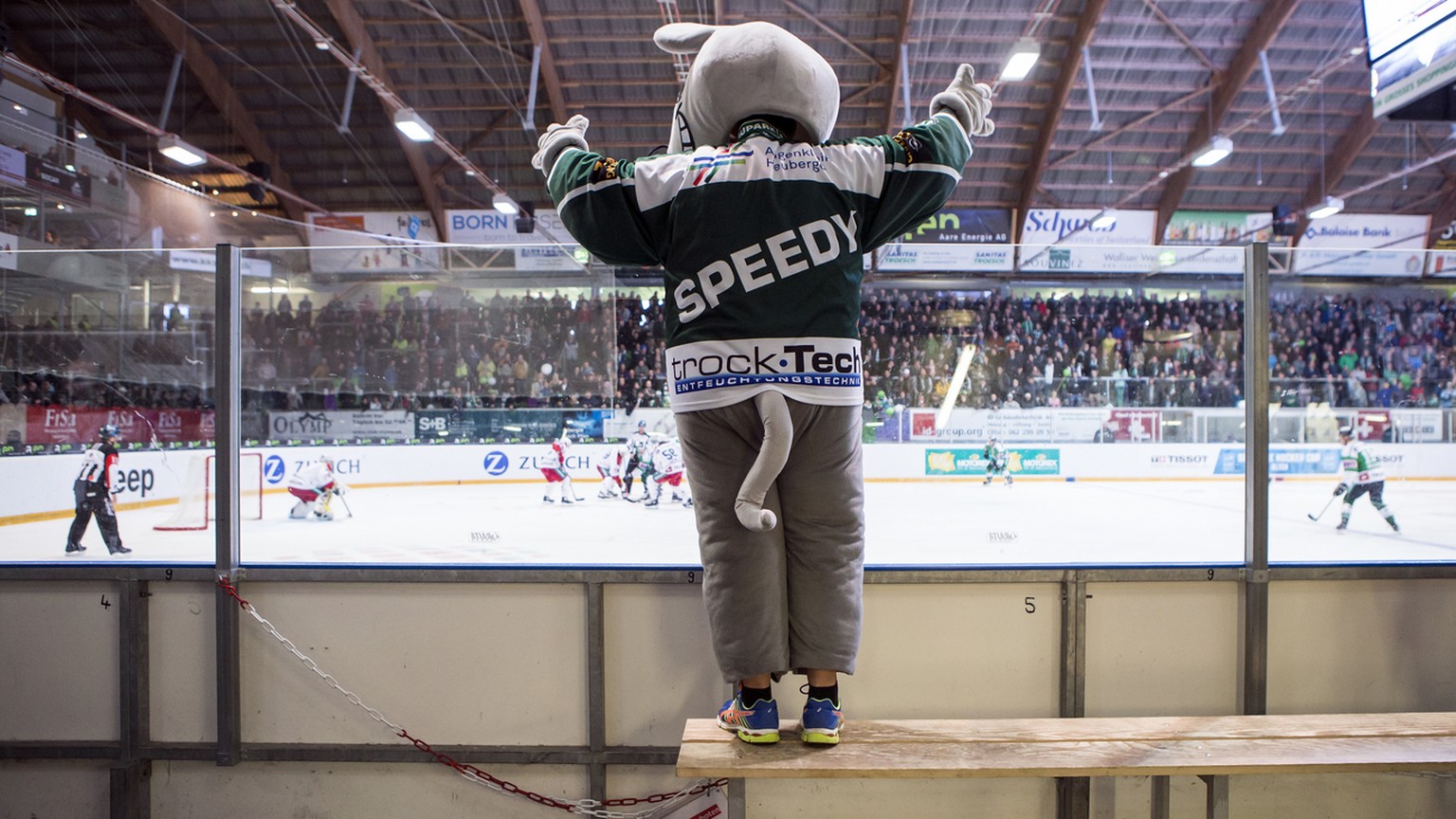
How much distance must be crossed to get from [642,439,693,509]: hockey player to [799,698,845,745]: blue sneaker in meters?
1.11

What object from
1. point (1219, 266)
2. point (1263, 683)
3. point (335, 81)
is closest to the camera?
point (1263, 683)

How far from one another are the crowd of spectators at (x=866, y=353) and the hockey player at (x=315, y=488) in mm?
259

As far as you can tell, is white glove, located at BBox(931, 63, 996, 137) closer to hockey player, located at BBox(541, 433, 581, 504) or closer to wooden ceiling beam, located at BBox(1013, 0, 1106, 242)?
hockey player, located at BBox(541, 433, 581, 504)

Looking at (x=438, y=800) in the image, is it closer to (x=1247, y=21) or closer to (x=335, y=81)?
(x=335, y=81)

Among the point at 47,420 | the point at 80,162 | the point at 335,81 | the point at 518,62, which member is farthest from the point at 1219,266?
the point at 335,81

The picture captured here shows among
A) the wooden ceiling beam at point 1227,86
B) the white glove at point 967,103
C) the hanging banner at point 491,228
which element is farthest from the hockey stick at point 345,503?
the wooden ceiling beam at point 1227,86

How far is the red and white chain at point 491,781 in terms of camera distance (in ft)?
7.23

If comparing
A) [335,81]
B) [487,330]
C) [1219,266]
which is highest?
[335,81]

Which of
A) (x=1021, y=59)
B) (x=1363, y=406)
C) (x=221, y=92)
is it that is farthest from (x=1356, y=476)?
(x=221, y=92)

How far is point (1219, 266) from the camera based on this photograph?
96.1 inches

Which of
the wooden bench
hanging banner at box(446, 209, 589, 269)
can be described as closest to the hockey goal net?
the wooden bench

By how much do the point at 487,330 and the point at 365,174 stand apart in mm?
12624

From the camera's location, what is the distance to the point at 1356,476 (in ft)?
9.96

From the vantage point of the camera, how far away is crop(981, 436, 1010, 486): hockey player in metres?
2.60
